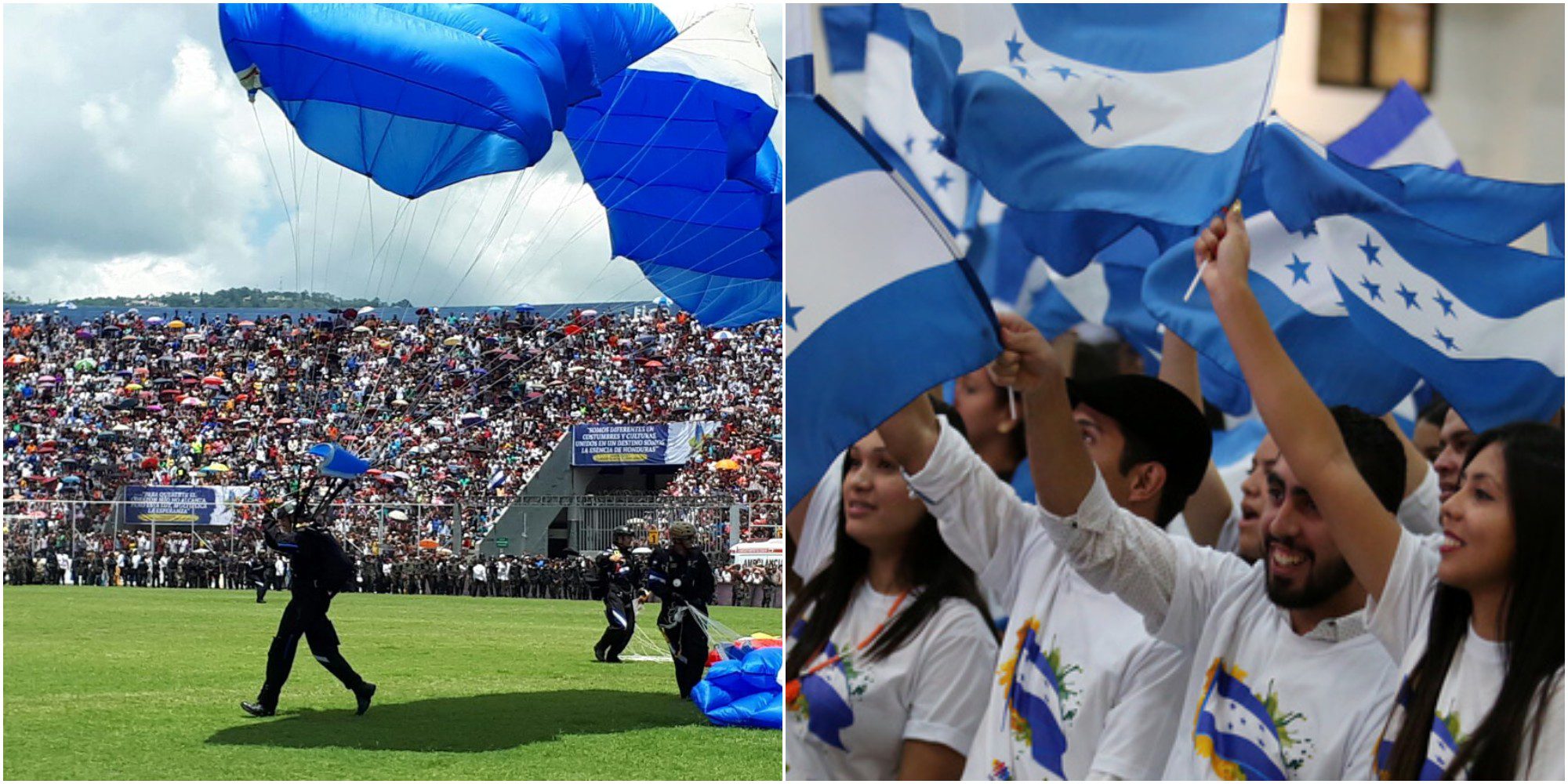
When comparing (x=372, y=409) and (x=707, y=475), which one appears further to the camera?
(x=372, y=409)

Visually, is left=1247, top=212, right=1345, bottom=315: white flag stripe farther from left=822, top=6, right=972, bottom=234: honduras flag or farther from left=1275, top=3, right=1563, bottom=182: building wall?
left=822, top=6, right=972, bottom=234: honduras flag

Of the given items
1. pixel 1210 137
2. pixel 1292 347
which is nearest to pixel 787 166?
pixel 1210 137

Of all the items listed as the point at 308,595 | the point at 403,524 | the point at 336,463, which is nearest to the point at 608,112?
the point at 336,463

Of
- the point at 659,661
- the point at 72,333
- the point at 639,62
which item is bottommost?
the point at 659,661

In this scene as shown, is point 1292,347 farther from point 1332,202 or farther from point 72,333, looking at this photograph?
point 72,333

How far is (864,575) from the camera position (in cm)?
386

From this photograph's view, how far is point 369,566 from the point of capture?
20344 millimetres

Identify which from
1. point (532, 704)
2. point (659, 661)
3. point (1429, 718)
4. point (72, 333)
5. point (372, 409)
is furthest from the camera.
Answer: point (72, 333)

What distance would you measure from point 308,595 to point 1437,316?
4921 millimetres

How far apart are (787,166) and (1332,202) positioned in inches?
56.8

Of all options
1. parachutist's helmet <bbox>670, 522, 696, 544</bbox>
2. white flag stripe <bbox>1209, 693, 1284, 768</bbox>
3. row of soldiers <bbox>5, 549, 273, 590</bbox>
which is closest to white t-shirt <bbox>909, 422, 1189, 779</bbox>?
white flag stripe <bbox>1209, 693, 1284, 768</bbox>

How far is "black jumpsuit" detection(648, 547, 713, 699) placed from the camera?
728 cm

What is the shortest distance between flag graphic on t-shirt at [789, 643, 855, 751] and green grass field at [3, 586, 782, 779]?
1763 mm

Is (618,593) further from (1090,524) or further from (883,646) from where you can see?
(1090,524)
